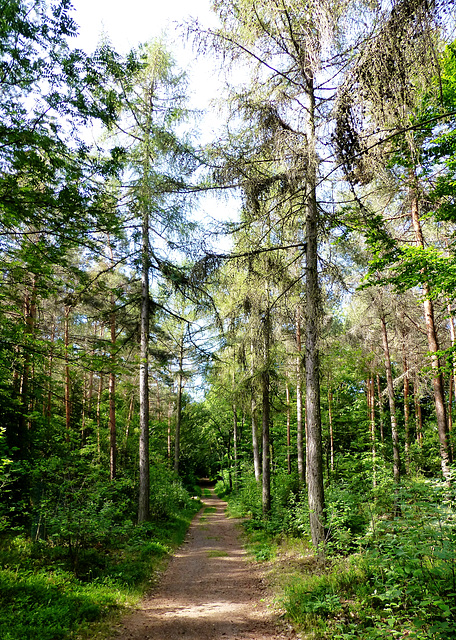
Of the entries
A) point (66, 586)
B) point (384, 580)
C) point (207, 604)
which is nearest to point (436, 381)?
point (384, 580)

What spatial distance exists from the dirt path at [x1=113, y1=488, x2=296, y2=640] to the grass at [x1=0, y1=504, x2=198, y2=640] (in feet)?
1.22

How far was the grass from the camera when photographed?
14.0ft

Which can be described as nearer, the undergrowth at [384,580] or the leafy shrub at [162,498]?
the undergrowth at [384,580]

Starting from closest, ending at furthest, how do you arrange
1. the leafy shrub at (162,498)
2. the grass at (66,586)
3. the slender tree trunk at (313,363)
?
1. the grass at (66,586)
2. the slender tree trunk at (313,363)
3. the leafy shrub at (162,498)

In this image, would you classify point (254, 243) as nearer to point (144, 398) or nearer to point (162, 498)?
point (144, 398)

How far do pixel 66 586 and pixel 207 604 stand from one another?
94.4 inches

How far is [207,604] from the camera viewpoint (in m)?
5.89

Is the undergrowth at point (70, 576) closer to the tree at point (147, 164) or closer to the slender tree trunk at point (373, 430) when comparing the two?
the tree at point (147, 164)

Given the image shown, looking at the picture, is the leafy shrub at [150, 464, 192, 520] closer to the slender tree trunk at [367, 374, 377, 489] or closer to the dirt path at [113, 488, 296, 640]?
the dirt path at [113, 488, 296, 640]

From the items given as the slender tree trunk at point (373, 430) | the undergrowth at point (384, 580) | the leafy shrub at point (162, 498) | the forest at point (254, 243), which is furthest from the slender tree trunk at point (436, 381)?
the leafy shrub at point (162, 498)

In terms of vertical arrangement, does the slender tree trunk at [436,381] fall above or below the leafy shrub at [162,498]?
above

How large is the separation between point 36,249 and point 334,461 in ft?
64.2

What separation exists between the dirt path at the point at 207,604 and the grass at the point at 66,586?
1.22 ft

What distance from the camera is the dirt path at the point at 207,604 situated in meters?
4.77
